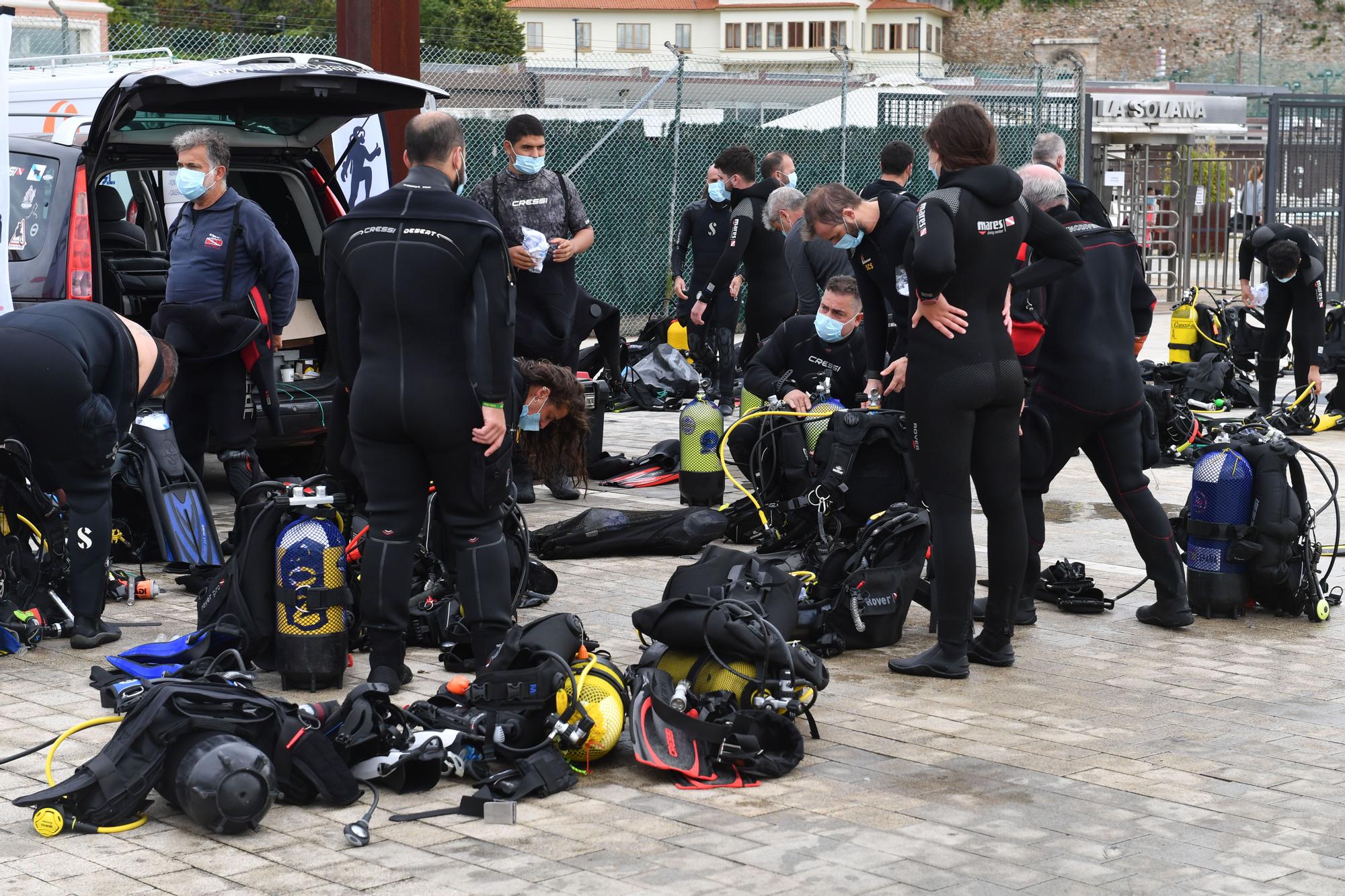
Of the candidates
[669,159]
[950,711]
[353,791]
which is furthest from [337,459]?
[669,159]

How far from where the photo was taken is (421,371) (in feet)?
17.8

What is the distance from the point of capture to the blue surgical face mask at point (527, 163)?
29.1 ft

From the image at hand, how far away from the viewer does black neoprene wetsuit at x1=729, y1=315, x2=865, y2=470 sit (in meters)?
7.92

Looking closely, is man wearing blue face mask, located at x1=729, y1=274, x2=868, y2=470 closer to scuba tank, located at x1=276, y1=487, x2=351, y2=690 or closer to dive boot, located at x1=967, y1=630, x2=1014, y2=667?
dive boot, located at x1=967, y1=630, x2=1014, y2=667

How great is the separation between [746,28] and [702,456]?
83.3 meters

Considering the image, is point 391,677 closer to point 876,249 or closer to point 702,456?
point 876,249

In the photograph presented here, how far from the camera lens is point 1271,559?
6723 mm

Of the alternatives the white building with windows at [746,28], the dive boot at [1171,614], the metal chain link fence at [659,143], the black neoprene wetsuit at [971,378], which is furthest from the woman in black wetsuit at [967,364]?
the white building with windows at [746,28]

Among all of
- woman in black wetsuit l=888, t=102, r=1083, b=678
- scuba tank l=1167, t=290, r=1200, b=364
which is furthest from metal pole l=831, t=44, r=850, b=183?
woman in black wetsuit l=888, t=102, r=1083, b=678

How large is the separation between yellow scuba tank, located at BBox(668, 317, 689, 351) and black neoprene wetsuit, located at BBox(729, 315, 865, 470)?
5493 millimetres

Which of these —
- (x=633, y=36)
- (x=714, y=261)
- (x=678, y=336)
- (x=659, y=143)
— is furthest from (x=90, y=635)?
(x=633, y=36)

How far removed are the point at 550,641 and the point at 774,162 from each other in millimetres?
7816

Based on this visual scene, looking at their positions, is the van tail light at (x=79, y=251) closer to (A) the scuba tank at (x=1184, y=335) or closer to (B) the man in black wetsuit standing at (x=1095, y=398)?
(B) the man in black wetsuit standing at (x=1095, y=398)

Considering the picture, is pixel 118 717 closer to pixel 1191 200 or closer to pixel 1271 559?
pixel 1271 559
